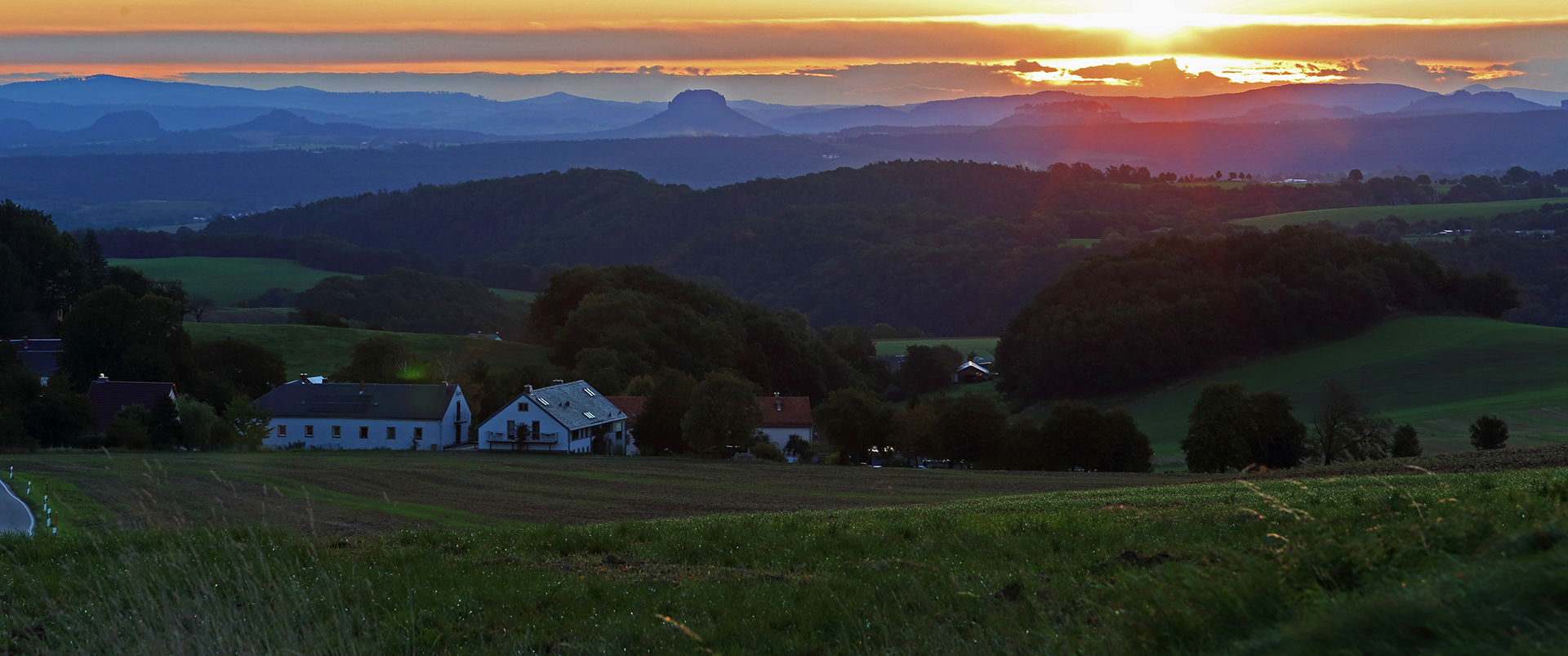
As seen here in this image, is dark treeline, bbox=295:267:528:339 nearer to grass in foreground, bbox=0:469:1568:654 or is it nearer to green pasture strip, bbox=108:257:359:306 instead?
green pasture strip, bbox=108:257:359:306

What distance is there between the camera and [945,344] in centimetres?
10156

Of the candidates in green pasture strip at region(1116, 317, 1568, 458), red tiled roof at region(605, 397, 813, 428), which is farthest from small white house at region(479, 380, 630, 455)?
green pasture strip at region(1116, 317, 1568, 458)

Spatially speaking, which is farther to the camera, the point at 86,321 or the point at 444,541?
the point at 86,321

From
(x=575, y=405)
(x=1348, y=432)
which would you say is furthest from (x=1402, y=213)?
(x=575, y=405)

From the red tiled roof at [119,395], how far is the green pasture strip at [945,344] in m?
64.6

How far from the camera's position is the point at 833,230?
198 metres

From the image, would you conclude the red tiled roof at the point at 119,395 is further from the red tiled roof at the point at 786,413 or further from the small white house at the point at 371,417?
the red tiled roof at the point at 786,413

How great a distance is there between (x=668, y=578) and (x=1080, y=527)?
13.1 feet

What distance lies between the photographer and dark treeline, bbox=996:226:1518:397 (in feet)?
246

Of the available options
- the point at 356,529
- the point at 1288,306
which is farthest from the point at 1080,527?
the point at 1288,306

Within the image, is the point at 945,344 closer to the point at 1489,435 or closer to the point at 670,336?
the point at 670,336

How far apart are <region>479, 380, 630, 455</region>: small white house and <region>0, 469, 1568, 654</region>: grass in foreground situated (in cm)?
3802

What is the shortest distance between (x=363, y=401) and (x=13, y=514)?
33.5 meters

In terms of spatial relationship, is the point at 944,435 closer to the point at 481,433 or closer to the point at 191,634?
the point at 481,433
